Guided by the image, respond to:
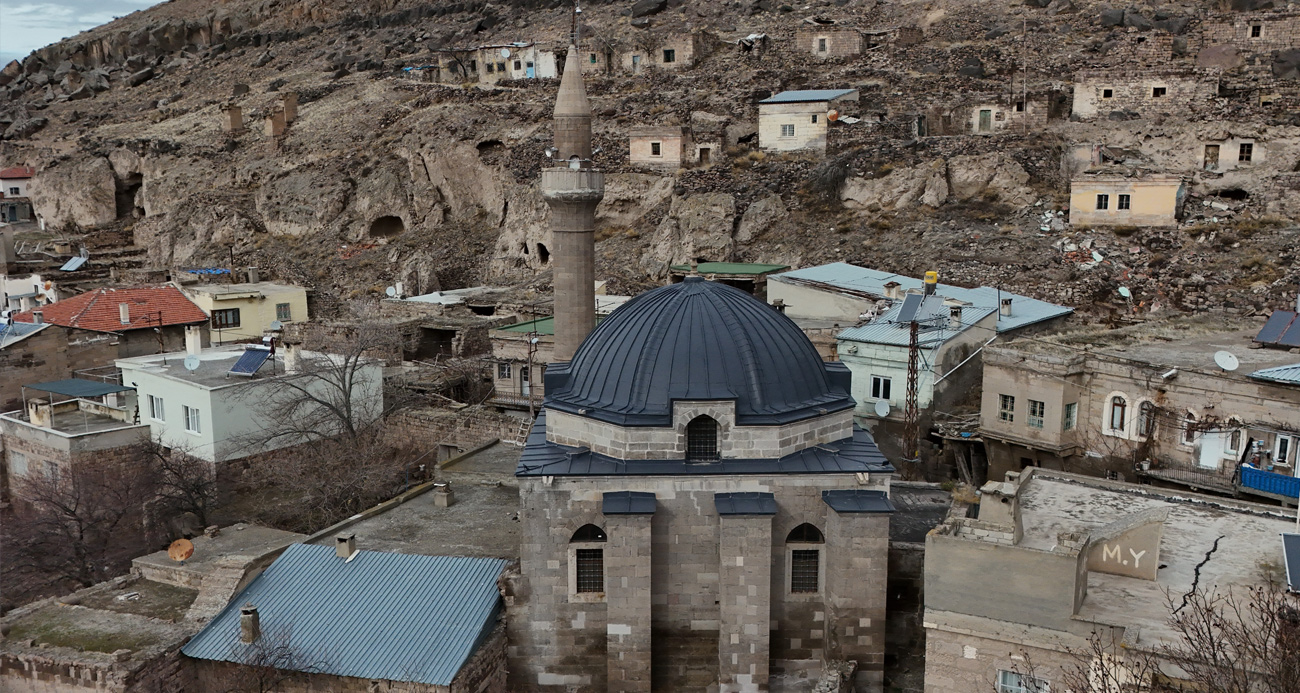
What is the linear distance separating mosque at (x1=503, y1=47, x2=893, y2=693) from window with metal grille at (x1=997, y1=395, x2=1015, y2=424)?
878cm

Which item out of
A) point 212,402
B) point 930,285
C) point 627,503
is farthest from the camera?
point 930,285

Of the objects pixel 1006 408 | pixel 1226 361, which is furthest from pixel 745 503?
pixel 1226 361

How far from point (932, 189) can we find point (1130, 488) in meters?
23.1

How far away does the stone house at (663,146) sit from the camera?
45094 millimetres

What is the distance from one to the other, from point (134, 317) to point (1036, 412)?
26.1 metres

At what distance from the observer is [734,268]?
3672cm

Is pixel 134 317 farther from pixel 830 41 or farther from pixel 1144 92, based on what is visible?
pixel 1144 92

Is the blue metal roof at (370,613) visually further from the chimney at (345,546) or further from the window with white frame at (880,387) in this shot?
the window with white frame at (880,387)

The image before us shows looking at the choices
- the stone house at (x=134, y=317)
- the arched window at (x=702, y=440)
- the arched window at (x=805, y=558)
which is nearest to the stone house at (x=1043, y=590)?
the arched window at (x=805, y=558)

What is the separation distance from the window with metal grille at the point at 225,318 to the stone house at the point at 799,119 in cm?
2083

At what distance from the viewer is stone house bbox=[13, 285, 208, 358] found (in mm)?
34312

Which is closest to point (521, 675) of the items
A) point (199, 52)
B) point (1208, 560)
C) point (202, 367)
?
point (1208, 560)

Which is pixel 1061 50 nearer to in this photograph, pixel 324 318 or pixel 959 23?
pixel 959 23

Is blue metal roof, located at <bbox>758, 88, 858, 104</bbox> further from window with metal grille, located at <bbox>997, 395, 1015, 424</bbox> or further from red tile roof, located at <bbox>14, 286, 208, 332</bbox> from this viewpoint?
red tile roof, located at <bbox>14, 286, 208, 332</bbox>
